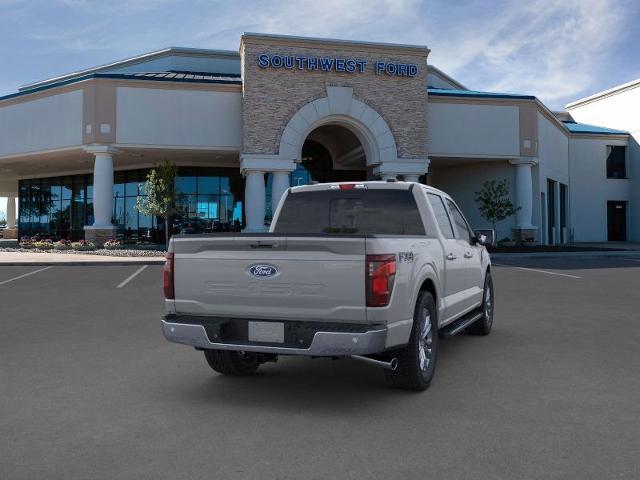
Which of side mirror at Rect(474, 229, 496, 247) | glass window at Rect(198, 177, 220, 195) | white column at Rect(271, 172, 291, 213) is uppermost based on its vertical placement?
glass window at Rect(198, 177, 220, 195)

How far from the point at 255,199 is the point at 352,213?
71.2 feet

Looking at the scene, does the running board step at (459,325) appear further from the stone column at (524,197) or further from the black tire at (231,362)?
the stone column at (524,197)

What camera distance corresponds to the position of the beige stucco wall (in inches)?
1080

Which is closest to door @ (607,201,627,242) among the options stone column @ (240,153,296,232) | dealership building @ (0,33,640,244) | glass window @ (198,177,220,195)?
dealership building @ (0,33,640,244)

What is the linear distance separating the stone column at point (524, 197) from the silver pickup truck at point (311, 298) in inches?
1070

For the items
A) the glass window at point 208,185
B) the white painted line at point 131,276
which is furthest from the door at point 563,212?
the white painted line at point 131,276

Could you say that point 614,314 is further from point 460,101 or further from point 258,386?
point 460,101

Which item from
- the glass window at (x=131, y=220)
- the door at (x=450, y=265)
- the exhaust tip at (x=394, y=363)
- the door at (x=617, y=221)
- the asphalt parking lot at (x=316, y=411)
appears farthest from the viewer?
the door at (x=617, y=221)

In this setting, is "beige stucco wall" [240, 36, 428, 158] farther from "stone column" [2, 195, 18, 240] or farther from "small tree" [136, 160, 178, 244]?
"stone column" [2, 195, 18, 240]

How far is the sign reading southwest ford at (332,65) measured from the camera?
89.7 feet

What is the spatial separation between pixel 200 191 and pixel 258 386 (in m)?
29.8

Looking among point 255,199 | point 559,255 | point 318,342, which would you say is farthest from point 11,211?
point 318,342

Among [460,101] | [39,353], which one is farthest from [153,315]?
[460,101]

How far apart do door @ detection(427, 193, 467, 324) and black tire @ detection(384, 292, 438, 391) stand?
2.00 ft
